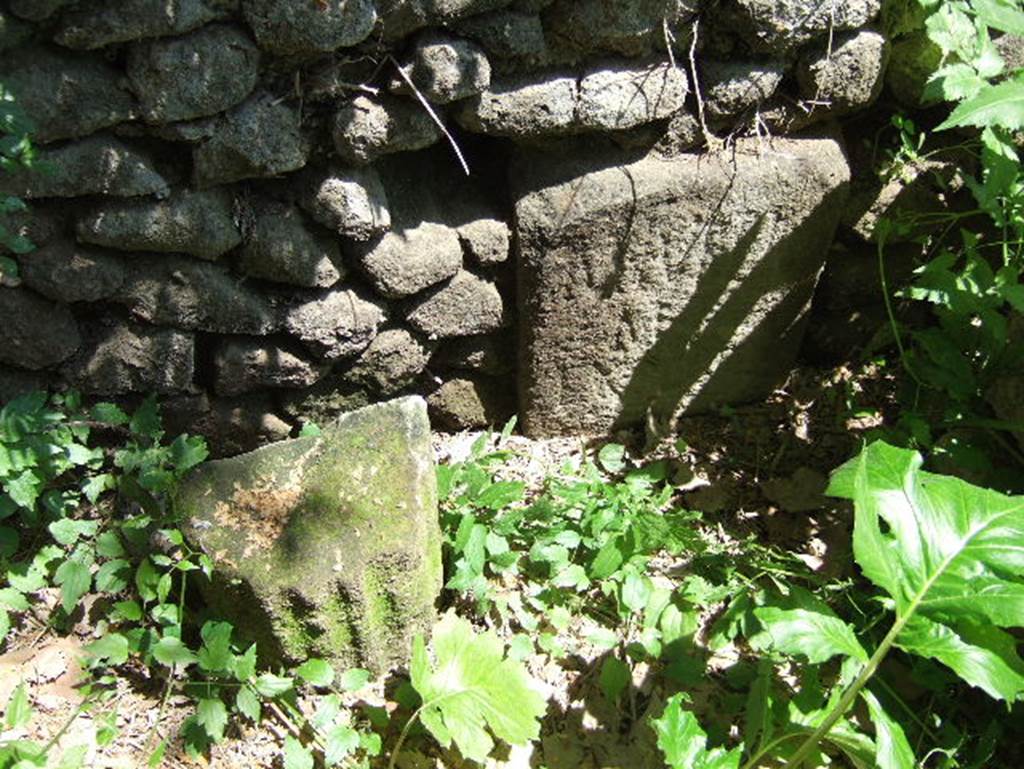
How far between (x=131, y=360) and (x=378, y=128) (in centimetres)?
80

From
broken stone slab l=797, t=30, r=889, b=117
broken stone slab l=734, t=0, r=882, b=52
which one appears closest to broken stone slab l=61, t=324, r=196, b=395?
broken stone slab l=734, t=0, r=882, b=52

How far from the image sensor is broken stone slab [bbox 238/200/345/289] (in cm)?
246

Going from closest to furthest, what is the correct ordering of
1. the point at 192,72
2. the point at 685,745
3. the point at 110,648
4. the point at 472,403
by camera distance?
the point at 685,745 < the point at 192,72 < the point at 110,648 < the point at 472,403

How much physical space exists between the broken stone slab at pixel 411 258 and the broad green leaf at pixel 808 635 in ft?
3.90

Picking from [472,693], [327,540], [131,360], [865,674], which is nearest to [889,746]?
[865,674]

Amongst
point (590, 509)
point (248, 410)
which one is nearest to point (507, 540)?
point (590, 509)

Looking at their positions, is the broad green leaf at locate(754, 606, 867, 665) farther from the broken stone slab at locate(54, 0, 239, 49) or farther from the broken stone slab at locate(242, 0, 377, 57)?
the broken stone slab at locate(54, 0, 239, 49)

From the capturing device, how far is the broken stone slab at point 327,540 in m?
2.27

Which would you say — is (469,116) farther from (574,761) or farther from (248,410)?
(574,761)

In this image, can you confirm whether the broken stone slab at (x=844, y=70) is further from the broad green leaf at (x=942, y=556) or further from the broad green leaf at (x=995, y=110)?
the broad green leaf at (x=942, y=556)

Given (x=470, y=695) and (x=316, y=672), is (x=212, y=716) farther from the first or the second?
(x=470, y=695)

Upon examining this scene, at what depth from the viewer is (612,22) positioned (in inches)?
95.3

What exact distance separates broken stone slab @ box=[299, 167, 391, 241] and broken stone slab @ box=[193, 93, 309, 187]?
0.09 m

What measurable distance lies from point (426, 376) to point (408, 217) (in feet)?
1.62
